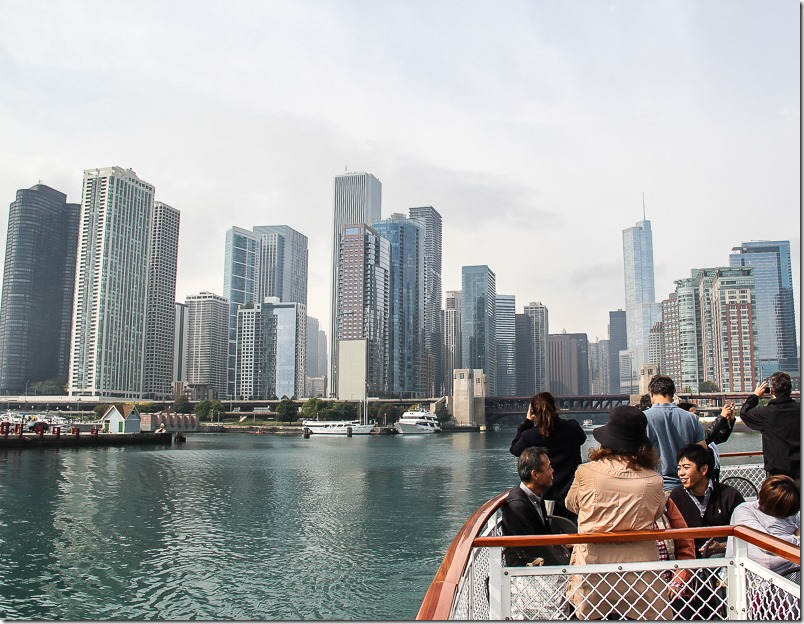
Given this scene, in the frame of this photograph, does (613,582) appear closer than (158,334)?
Yes

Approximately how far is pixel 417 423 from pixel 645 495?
321 feet

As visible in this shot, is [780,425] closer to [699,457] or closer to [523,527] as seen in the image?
[699,457]

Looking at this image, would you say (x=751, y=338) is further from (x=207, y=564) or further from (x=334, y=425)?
(x=207, y=564)

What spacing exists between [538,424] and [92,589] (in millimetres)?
11544

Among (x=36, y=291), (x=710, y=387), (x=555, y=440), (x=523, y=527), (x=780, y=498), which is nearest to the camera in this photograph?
(x=780, y=498)

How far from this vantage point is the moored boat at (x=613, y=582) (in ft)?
10.1

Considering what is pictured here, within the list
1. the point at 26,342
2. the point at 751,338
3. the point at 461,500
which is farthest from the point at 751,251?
the point at 26,342

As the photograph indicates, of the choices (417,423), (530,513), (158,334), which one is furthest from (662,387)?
(158,334)

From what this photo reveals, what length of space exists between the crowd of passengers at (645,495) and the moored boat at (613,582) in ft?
0.07

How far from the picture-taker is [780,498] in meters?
3.90

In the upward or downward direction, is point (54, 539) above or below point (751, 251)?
below

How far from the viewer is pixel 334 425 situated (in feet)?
315

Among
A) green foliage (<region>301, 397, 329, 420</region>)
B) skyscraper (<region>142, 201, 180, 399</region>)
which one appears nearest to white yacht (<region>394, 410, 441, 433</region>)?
green foliage (<region>301, 397, 329, 420</region>)

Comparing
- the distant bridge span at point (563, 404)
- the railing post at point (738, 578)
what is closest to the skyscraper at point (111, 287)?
the distant bridge span at point (563, 404)
